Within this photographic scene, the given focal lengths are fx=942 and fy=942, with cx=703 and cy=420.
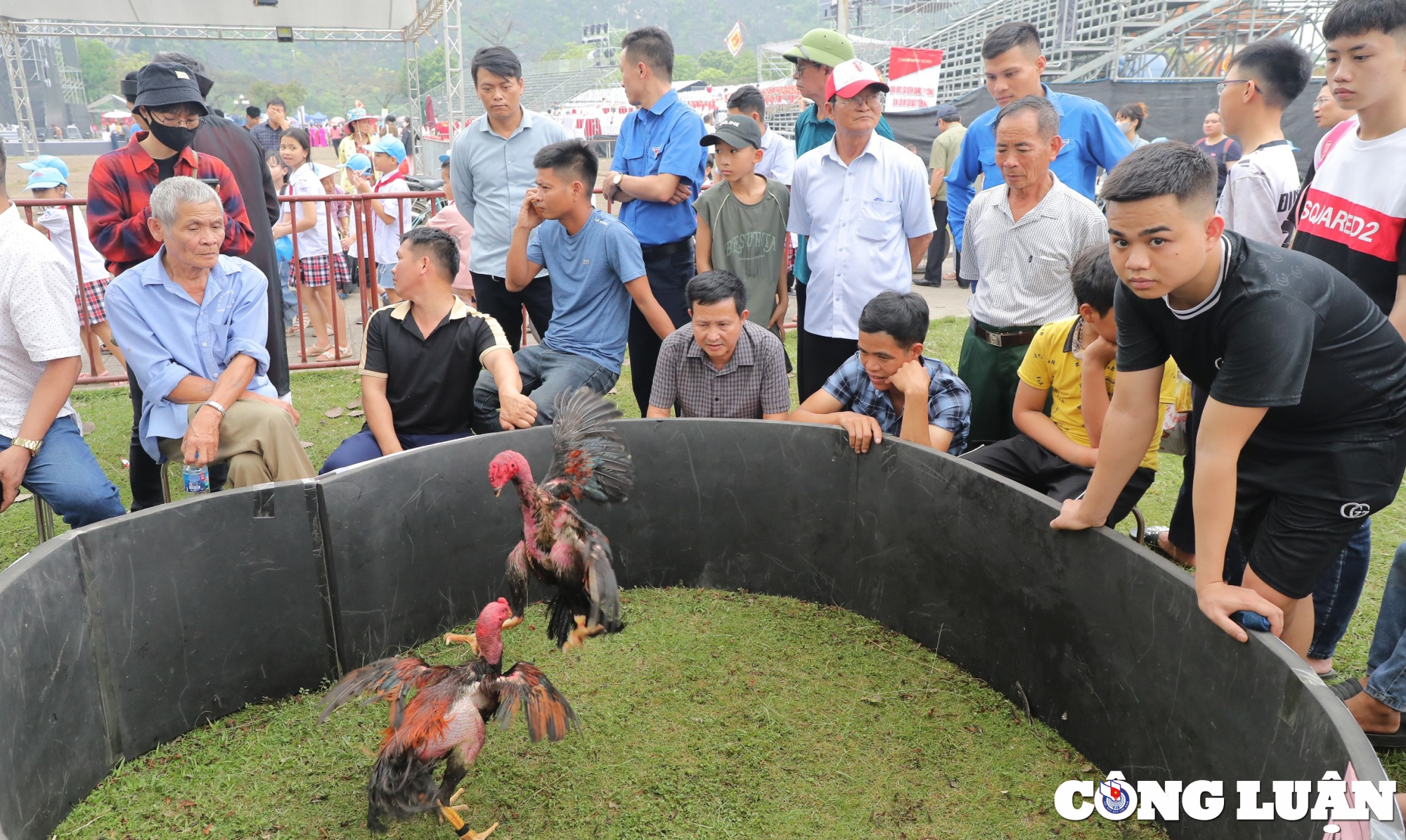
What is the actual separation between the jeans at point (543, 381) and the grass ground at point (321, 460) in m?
1.07

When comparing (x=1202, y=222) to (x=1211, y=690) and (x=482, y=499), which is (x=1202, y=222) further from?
(x=482, y=499)

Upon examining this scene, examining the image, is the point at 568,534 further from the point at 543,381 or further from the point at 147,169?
the point at 147,169

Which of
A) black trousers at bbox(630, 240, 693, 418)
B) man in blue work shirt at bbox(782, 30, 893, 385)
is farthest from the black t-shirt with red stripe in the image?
black trousers at bbox(630, 240, 693, 418)

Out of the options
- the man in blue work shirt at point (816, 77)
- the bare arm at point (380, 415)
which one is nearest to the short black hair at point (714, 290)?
the man in blue work shirt at point (816, 77)

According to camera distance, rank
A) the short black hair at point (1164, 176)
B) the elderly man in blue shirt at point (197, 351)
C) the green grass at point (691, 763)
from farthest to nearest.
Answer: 1. the elderly man in blue shirt at point (197, 351)
2. the green grass at point (691, 763)
3. the short black hair at point (1164, 176)

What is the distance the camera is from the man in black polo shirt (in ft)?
12.4

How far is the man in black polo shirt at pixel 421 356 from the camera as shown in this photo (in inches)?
149

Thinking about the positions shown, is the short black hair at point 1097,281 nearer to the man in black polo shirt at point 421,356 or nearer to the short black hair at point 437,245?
the man in black polo shirt at point 421,356

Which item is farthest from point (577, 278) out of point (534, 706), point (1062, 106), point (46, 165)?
point (46, 165)

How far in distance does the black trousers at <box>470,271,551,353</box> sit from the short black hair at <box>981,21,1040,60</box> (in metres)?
2.38

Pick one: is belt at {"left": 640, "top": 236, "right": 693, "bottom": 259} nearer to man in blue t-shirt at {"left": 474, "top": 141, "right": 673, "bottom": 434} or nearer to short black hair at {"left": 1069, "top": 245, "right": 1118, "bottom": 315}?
man in blue t-shirt at {"left": 474, "top": 141, "right": 673, "bottom": 434}

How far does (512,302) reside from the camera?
16.4 feet

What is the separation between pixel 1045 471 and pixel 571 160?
94.9 inches

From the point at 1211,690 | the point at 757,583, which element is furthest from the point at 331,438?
the point at 1211,690
